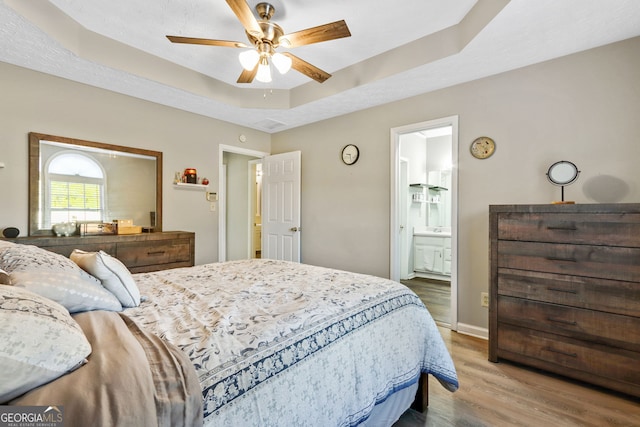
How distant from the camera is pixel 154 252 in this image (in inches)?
122

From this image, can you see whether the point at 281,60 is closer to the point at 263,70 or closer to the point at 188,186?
the point at 263,70

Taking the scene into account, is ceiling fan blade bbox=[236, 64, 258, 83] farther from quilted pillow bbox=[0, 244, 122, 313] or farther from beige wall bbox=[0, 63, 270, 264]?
quilted pillow bbox=[0, 244, 122, 313]

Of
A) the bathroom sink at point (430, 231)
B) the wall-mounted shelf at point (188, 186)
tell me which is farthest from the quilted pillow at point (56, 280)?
the bathroom sink at point (430, 231)

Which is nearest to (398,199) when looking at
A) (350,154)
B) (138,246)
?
(350,154)

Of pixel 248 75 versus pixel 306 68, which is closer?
pixel 306 68

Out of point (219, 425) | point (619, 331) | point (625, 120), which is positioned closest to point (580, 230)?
point (619, 331)

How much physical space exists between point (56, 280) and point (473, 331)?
3.20 meters

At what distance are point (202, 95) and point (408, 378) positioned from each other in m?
3.32

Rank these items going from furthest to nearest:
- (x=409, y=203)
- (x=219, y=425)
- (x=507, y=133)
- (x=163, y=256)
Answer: (x=409, y=203) < (x=163, y=256) < (x=507, y=133) < (x=219, y=425)

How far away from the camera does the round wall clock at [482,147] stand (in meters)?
2.84

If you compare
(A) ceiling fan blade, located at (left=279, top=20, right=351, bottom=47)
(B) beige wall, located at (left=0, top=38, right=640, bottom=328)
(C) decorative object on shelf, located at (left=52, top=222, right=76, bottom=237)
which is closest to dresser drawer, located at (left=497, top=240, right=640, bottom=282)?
(B) beige wall, located at (left=0, top=38, right=640, bottom=328)

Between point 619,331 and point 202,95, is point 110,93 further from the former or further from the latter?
point 619,331

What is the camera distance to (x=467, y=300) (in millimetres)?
2971

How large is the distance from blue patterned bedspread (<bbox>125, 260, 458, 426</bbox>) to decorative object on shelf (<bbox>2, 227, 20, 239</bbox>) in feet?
4.95
